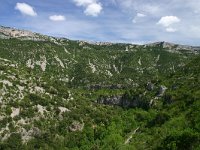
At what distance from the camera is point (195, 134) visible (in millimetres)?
104938

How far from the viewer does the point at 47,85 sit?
174m

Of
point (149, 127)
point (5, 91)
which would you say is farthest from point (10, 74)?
point (149, 127)

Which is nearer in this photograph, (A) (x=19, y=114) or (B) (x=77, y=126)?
(A) (x=19, y=114)

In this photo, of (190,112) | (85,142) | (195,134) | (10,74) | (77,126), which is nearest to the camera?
(195,134)

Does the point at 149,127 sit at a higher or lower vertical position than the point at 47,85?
lower

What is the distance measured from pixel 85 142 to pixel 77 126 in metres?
12.0

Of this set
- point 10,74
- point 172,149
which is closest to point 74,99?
point 10,74

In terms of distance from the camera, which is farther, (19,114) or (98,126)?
(98,126)

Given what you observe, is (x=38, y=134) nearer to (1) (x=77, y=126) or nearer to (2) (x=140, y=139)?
(1) (x=77, y=126)

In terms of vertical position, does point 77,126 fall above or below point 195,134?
below

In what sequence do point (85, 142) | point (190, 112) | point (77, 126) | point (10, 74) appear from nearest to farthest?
point (190, 112)
point (85, 142)
point (77, 126)
point (10, 74)

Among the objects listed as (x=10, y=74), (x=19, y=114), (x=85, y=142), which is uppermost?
(x=10, y=74)

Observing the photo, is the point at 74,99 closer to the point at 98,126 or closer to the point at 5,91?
the point at 98,126

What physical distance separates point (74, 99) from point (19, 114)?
3601 centimetres
